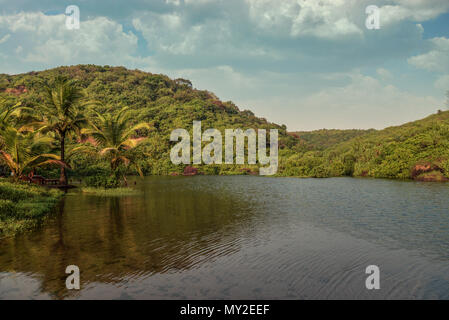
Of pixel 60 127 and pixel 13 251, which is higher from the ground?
pixel 60 127

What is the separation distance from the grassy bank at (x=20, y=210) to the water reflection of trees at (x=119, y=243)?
0.68m

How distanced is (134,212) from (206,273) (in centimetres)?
1062

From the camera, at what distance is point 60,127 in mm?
28031

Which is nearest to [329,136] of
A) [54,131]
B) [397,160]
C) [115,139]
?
[397,160]

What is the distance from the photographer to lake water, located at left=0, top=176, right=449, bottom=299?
732cm

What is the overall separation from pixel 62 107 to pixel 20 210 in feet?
49.9

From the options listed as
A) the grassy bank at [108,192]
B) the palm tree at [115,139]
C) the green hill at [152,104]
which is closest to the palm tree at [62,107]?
the palm tree at [115,139]

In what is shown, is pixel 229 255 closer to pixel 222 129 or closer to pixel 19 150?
pixel 19 150

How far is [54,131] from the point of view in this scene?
95.0 feet

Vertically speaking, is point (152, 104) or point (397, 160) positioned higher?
point (152, 104)

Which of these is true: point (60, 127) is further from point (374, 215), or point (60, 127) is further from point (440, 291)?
point (440, 291)

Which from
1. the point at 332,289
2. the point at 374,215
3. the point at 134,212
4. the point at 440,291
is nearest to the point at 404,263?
the point at 440,291

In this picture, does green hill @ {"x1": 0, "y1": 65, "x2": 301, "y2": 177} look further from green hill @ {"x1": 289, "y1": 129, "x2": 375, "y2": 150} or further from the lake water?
the lake water
